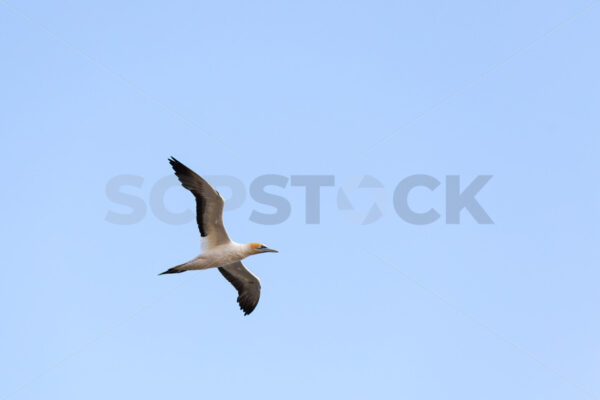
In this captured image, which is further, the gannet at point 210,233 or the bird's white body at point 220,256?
the bird's white body at point 220,256

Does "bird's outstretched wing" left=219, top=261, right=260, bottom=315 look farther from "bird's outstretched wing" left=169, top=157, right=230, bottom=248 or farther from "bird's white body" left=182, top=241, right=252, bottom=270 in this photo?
"bird's outstretched wing" left=169, top=157, right=230, bottom=248

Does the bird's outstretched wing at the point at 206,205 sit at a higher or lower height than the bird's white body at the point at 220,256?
higher

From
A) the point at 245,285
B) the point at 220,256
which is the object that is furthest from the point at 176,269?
the point at 245,285

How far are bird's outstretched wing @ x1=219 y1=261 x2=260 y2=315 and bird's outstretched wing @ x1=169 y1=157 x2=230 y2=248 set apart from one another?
2.42 meters

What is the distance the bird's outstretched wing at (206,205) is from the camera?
66.7 ft

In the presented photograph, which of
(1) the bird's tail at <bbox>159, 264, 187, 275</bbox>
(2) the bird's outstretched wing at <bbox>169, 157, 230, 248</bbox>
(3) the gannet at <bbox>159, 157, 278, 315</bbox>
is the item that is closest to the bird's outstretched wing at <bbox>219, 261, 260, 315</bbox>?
(3) the gannet at <bbox>159, 157, 278, 315</bbox>

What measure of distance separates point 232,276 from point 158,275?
13.4 ft

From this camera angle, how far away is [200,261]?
21.0 metres

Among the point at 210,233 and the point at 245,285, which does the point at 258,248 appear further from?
the point at 245,285

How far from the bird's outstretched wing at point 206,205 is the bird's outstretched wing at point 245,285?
242 cm

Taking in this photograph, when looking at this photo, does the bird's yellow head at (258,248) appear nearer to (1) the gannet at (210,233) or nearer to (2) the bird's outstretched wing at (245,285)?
(1) the gannet at (210,233)

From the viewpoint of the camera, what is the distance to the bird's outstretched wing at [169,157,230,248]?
20344mm

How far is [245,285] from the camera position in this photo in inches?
945

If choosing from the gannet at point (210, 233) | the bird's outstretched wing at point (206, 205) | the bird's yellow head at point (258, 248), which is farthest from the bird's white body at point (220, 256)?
the bird's outstretched wing at point (206, 205)
